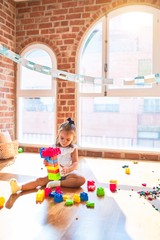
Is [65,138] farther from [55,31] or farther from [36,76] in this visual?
[55,31]

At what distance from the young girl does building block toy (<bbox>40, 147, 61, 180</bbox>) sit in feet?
0.22

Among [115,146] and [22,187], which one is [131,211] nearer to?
[22,187]

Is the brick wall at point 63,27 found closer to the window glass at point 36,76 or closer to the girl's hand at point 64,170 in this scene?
the window glass at point 36,76

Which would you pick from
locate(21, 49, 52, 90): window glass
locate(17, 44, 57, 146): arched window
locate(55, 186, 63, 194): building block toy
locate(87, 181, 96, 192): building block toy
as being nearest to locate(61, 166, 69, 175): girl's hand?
locate(55, 186, 63, 194): building block toy

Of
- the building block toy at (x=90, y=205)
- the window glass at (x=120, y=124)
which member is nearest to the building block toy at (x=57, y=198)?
the building block toy at (x=90, y=205)

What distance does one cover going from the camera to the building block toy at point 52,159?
228cm

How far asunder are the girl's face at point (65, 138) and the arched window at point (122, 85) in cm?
157

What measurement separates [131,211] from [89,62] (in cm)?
271

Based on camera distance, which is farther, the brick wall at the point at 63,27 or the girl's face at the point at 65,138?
the brick wall at the point at 63,27

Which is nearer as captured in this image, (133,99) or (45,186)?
(45,186)

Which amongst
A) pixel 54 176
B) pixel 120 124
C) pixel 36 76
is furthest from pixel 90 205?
pixel 36 76

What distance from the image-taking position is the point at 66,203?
1.98 metres

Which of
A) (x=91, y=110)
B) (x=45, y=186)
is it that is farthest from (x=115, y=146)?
(x=45, y=186)

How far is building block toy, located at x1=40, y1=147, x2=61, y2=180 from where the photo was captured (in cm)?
228
